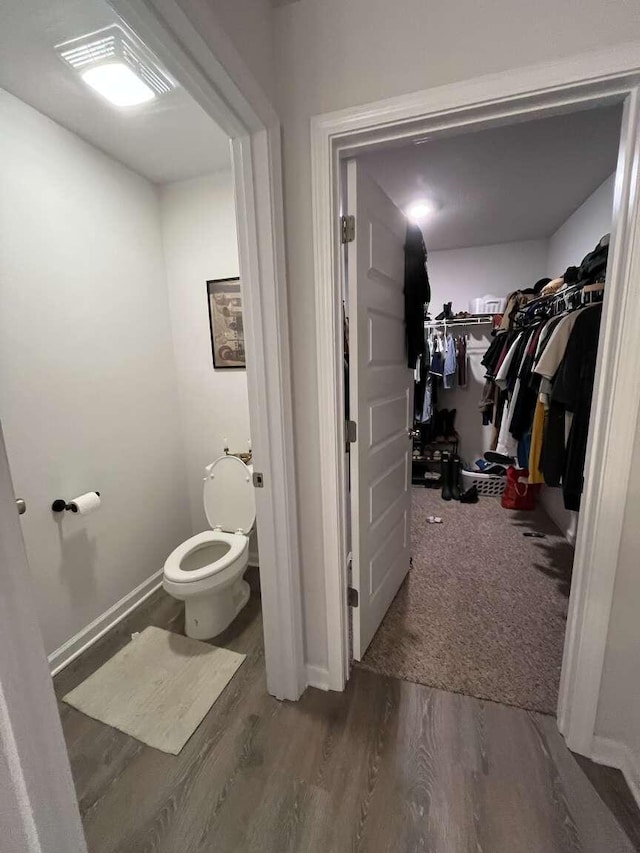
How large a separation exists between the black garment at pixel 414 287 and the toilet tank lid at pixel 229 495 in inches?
47.1

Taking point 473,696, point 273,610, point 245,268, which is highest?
point 245,268

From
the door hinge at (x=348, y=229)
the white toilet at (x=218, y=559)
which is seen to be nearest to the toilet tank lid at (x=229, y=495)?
the white toilet at (x=218, y=559)

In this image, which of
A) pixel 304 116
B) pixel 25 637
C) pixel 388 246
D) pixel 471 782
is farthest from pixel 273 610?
pixel 304 116

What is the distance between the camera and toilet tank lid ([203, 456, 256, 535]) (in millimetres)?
2037

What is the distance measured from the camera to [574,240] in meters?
2.76

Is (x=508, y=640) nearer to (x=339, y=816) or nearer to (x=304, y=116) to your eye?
(x=339, y=816)

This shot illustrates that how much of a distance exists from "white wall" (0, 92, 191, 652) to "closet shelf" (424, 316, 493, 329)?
259 centimetres

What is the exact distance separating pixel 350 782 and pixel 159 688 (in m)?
0.87

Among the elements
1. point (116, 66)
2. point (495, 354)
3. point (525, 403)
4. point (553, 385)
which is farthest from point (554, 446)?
point (116, 66)

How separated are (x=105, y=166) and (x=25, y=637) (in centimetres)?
221

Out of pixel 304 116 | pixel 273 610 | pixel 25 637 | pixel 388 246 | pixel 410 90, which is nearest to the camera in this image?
pixel 25 637

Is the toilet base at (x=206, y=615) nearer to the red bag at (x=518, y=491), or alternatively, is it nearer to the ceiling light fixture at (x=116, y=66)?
the ceiling light fixture at (x=116, y=66)

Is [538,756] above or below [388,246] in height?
below

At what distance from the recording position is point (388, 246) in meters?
1.59
